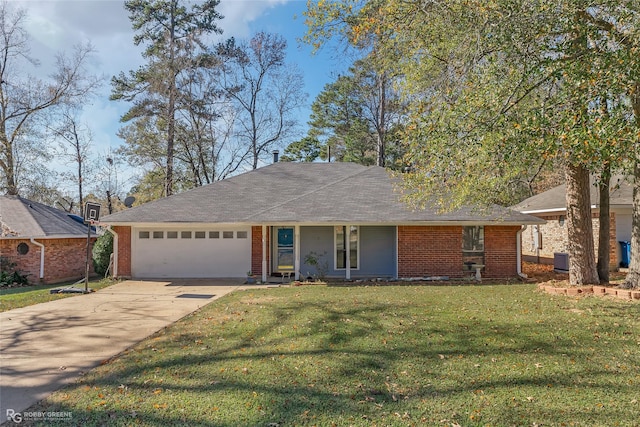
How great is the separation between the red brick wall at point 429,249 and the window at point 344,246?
164 cm

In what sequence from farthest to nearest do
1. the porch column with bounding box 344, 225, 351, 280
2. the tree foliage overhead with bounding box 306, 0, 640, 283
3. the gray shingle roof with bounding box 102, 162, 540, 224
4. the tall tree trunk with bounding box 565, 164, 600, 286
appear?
the porch column with bounding box 344, 225, 351, 280, the gray shingle roof with bounding box 102, 162, 540, 224, the tall tree trunk with bounding box 565, 164, 600, 286, the tree foliage overhead with bounding box 306, 0, 640, 283

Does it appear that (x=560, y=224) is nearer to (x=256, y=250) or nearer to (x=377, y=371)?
(x=256, y=250)

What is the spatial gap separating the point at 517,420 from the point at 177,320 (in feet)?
20.0

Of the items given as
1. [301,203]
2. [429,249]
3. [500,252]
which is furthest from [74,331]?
[500,252]

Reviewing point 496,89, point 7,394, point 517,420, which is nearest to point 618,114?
point 496,89

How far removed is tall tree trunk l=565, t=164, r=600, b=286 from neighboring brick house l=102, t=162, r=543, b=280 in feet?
7.30

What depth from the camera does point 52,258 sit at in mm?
14758

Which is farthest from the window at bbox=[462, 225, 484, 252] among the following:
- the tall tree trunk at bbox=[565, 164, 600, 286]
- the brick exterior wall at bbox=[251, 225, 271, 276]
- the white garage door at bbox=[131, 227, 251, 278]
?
the white garage door at bbox=[131, 227, 251, 278]

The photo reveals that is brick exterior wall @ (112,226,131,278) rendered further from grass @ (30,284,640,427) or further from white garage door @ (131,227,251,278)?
grass @ (30,284,640,427)

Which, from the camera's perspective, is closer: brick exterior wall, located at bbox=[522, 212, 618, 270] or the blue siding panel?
the blue siding panel

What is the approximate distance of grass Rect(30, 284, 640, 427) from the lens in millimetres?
3578

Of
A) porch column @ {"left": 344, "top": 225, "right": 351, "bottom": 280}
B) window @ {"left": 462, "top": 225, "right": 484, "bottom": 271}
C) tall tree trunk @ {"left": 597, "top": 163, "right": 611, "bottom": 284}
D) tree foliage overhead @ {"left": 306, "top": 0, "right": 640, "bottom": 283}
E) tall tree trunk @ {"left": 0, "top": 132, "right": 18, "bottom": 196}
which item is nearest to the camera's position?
tree foliage overhead @ {"left": 306, "top": 0, "right": 640, "bottom": 283}

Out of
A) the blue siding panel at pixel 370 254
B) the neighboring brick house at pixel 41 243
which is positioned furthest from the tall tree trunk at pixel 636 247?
the neighboring brick house at pixel 41 243

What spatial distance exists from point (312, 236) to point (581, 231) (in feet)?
26.8
